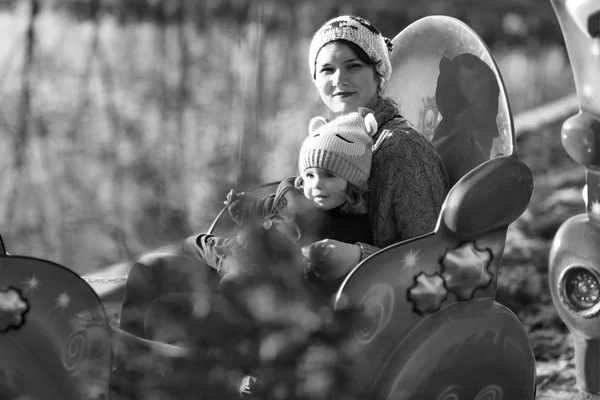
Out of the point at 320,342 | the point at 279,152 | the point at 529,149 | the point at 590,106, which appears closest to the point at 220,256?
the point at 320,342

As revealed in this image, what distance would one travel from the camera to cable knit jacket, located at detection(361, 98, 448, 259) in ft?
6.48

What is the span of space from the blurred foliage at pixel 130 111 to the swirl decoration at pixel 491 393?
35.6 inches

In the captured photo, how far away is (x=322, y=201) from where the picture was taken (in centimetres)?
195

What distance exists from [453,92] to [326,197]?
52 cm

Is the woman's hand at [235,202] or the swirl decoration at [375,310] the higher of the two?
the woman's hand at [235,202]

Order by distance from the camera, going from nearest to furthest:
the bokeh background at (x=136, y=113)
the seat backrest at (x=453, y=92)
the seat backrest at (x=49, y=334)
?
the seat backrest at (x=49, y=334)
the seat backrest at (x=453, y=92)
the bokeh background at (x=136, y=113)

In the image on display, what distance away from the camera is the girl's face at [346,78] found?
85.5 inches

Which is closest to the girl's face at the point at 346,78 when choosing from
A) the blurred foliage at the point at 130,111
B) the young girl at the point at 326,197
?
the young girl at the point at 326,197

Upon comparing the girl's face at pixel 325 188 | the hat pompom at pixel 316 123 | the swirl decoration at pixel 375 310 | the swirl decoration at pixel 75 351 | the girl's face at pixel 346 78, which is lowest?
the swirl decoration at pixel 75 351

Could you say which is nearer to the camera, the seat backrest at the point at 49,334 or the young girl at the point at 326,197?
the seat backrest at the point at 49,334

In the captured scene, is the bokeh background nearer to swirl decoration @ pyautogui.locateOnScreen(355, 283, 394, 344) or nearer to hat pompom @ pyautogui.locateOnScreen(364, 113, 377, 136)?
hat pompom @ pyautogui.locateOnScreen(364, 113, 377, 136)

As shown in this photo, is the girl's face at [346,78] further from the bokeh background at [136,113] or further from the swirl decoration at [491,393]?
the swirl decoration at [491,393]

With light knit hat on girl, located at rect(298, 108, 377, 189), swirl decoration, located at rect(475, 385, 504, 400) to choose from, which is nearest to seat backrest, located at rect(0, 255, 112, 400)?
light knit hat on girl, located at rect(298, 108, 377, 189)

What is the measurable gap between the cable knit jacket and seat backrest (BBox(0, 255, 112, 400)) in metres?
0.62
